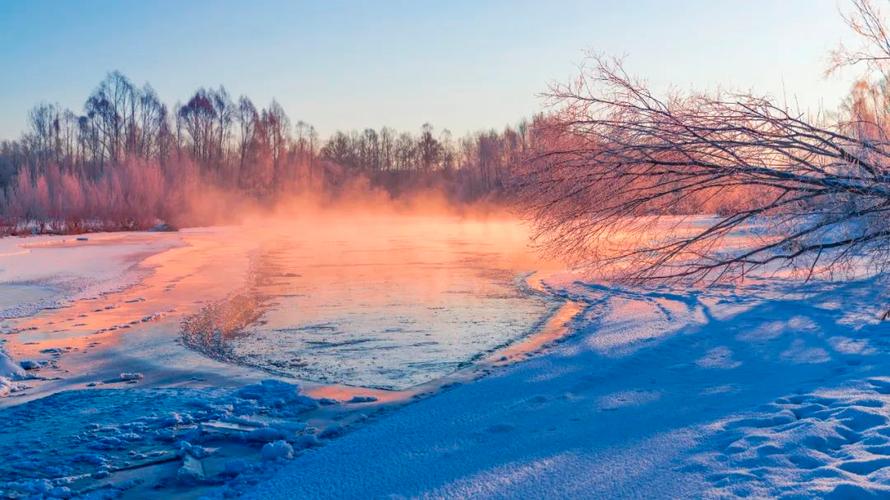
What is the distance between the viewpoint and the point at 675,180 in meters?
6.05

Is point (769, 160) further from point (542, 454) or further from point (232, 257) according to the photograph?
point (232, 257)

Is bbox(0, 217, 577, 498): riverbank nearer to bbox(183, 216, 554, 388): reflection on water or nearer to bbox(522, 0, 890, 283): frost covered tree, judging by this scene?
bbox(183, 216, 554, 388): reflection on water

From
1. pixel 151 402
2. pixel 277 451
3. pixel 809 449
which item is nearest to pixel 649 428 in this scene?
pixel 809 449

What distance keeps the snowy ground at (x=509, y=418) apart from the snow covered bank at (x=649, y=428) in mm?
21

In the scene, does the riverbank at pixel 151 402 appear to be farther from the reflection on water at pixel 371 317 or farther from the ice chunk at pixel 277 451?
the reflection on water at pixel 371 317

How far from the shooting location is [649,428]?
5.98 meters

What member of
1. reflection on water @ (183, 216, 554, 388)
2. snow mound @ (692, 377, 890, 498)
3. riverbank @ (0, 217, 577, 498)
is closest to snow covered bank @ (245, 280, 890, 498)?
snow mound @ (692, 377, 890, 498)

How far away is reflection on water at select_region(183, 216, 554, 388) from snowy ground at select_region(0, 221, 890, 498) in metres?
0.59

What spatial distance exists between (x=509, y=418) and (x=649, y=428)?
3.96 ft

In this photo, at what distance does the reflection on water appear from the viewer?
9.55 meters

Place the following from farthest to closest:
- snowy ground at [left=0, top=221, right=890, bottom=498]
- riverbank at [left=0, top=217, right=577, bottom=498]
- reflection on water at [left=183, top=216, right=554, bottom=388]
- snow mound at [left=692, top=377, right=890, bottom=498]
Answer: reflection on water at [left=183, top=216, right=554, bottom=388]
riverbank at [left=0, top=217, right=577, bottom=498]
snowy ground at [left=0, top=221, right=890, bottom=498]
snow mound at [left=692, top=377, right=890, bottom=498]

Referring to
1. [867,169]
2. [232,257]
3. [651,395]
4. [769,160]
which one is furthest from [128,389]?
[232,257]

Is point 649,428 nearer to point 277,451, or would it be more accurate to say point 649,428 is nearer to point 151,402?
point 277,451

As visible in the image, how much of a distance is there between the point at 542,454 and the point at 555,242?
6.95 feet
